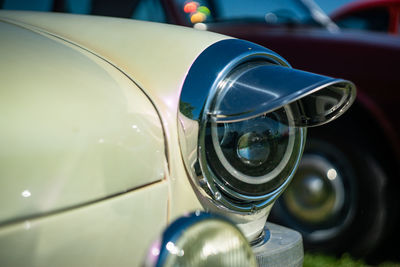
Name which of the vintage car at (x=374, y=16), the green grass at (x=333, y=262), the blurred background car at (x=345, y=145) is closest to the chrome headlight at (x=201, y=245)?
the green grass at (x=333, y=262)

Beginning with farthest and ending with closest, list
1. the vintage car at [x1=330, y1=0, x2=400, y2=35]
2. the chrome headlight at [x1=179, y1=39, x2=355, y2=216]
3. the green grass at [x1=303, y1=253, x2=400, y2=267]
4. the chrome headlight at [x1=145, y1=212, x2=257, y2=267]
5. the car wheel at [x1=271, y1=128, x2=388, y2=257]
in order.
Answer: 1. the vintage car at [x1=330, y1=0, x2=400, y2=35]
2. the car wheel at [x1=271, y1=128, x2=388, y2=257]
3. the green grass at [x1=303, y1=253, x2=400, y2=267]
4. the chrome headlight at [x1=179, y1=39, x2=355, y2=216]
5. the chrome headlight at [x1=145, y1=212, x2=257, y2=267]

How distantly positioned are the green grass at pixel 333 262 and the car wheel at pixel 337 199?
51 mm

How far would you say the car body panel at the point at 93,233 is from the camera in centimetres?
66

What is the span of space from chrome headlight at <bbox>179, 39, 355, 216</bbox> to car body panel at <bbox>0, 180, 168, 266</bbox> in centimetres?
13

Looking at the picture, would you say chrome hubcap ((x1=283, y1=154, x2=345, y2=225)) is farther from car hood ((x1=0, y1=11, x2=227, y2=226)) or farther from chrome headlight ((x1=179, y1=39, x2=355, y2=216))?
car hood ((x1=0, y1=11, x2=227, y2=226))

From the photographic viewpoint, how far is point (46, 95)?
77 cm

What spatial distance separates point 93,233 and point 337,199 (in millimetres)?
1838

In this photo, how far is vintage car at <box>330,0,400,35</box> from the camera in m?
4.79

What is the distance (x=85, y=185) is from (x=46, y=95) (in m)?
0.17

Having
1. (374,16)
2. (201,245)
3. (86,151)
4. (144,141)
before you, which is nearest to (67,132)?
(86,151)

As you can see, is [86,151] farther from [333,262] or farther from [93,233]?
[333,262]

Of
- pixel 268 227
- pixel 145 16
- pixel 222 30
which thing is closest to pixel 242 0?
pixel 222 30

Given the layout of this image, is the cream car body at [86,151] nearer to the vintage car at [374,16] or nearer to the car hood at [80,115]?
the car hood at [80,115]

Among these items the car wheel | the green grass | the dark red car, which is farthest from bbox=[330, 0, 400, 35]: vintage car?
the green grass
